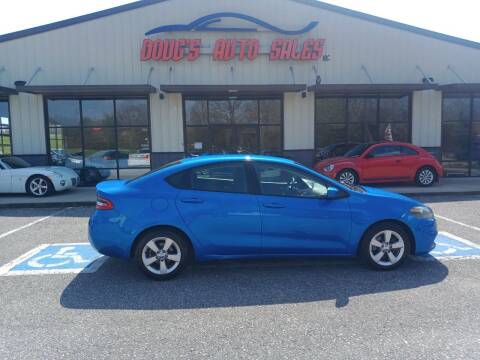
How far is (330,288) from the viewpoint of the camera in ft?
13.3

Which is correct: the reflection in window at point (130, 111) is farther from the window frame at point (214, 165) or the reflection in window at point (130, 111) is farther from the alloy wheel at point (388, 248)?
the alloy wheel at point (388, 248)

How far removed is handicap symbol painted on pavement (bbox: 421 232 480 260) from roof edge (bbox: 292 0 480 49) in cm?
1049

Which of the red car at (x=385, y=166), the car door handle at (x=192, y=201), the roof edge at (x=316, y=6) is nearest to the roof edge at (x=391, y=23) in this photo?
the roof edge at (x=316, y=6)

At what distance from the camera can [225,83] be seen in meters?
13.5

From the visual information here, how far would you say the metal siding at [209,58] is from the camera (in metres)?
13.1

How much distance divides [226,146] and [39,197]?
6.63 meters

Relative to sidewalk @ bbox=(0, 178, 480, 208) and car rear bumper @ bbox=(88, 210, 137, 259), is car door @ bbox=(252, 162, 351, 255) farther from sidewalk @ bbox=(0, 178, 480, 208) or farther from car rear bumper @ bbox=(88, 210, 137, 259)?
sidewalk @ bbox=(0, 178, 480, 208)

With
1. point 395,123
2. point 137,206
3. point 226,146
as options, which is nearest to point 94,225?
point 137,206

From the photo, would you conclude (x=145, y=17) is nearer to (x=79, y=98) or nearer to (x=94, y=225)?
(x=79, y=98)

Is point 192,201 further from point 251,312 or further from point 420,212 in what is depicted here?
point 420,212

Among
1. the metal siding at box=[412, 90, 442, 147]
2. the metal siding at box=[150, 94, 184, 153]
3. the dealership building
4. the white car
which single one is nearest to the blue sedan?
the white car

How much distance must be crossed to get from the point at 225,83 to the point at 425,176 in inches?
299

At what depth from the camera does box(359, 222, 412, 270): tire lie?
446 centimetres

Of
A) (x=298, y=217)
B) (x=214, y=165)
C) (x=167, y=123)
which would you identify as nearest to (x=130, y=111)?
(x=167, y=123)
